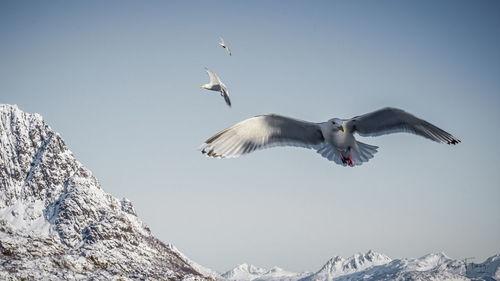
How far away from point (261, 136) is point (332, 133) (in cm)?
238

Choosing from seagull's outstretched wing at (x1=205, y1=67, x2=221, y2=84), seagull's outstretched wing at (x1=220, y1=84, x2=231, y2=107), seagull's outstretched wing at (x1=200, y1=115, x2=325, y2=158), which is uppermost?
seagull's outstretched wing at (x1=205, y1=67, x2=221, y2=84)

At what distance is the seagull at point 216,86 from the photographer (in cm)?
3291

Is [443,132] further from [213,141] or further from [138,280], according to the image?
[138,280]

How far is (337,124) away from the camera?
14.2 m

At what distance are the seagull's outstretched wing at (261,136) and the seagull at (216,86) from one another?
1831cm

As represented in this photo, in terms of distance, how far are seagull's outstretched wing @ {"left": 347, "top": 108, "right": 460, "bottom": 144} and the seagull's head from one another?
0.91 meters

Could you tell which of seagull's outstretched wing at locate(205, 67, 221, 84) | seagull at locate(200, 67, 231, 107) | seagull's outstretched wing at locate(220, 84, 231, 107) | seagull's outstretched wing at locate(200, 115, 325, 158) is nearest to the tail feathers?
seagull's outstretched wing at locate(200, 115, 325, 158)

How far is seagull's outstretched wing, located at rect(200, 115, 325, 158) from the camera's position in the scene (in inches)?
485

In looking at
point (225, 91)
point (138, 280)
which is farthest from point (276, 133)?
point (138, 280)

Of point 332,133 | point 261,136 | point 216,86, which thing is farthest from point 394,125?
point 216,86

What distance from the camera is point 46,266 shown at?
290 feet

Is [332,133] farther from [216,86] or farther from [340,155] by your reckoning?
[216,86]

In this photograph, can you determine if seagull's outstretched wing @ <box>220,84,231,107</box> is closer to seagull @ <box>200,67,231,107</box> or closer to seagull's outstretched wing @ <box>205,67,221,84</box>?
seagull @ <box>200,67,231,107</box>

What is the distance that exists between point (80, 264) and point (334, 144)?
102m
